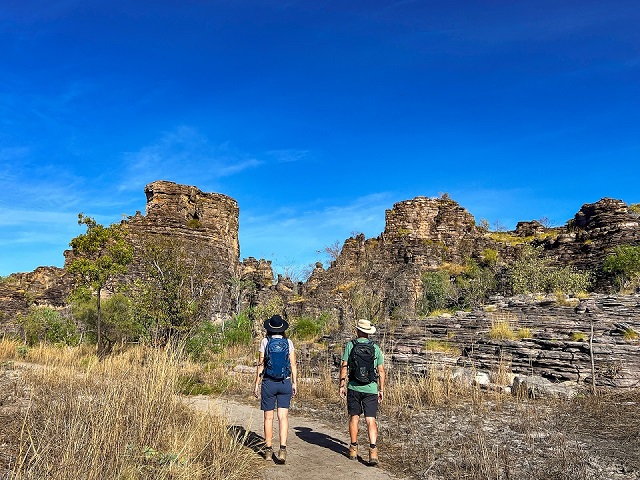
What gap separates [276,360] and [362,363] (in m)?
0.98

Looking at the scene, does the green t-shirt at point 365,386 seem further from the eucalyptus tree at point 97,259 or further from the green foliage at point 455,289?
the green foliage at point 455,289

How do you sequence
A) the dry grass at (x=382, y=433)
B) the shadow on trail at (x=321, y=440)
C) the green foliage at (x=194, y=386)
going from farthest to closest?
the green foliage at (x=194, y=386), the shadow on trail at (x=321, y=440), the dry grass at (x=382, y=433)

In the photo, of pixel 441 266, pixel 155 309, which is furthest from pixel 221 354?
pixel 441 266

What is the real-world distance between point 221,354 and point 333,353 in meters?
3.22

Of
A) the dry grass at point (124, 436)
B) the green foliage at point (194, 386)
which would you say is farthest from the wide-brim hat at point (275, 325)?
the green foliage at point (194, 386)

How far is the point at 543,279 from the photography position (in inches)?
885

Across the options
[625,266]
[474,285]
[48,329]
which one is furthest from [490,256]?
[48,329]

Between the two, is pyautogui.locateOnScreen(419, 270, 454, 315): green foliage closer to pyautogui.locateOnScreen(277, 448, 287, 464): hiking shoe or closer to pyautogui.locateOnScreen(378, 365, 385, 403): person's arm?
pyautogui.locateOnScreen(378, 365, 385, 403): person's arm

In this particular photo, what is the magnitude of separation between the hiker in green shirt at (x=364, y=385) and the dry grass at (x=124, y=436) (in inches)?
48.2

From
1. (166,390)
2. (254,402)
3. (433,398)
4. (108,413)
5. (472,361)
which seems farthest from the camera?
(472,361)

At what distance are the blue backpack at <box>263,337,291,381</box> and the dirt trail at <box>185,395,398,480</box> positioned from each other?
55 cm

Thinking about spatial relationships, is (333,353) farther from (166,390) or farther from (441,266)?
(441,266)

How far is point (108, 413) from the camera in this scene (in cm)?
416

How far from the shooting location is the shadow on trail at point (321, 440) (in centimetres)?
578
